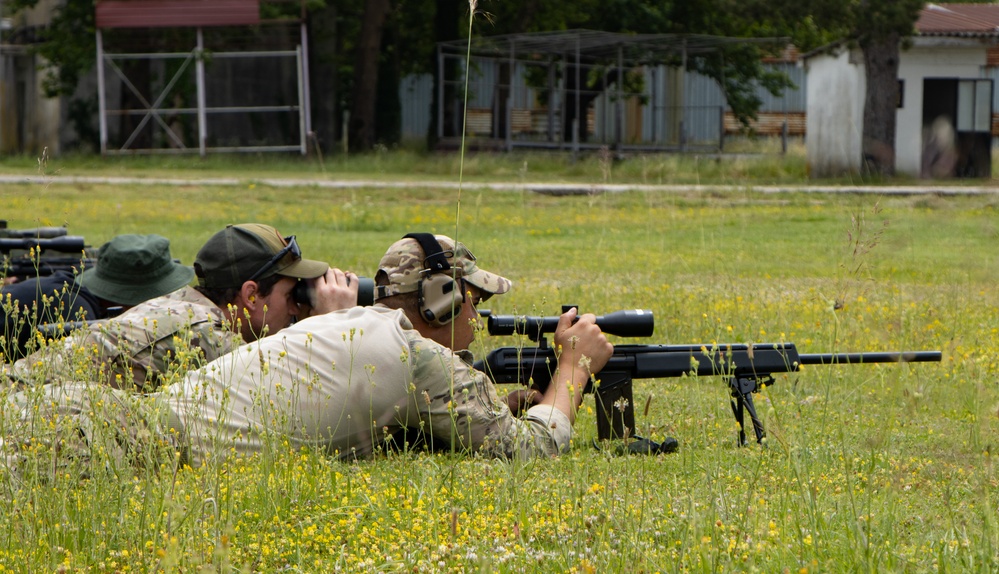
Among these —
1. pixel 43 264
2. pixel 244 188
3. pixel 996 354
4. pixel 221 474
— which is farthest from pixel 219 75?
pixel 221 474

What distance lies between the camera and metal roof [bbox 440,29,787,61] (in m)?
27.5

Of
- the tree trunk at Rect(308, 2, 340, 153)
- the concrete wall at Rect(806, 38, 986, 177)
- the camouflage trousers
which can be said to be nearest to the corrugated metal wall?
the tree trunk at Rect(308, 2, 340, 153)

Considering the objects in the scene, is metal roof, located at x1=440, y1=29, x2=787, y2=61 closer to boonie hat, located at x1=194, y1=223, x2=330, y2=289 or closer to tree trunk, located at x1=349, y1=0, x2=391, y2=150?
tree trunk, located at x1=349, y1=0, x2=391, y2=150

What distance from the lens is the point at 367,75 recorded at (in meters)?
31.0

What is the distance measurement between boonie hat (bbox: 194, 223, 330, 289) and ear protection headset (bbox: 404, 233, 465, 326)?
474mm

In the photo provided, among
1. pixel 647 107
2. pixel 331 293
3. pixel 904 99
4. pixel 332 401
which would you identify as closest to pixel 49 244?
pixel 331 293

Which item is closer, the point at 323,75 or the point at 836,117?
the point at 836,117

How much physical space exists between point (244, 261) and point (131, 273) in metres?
1.14

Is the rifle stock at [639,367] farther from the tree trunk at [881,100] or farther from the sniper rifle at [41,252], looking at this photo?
the tree trunk at [881,100]

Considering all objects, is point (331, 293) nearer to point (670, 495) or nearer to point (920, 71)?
point (670, 495)

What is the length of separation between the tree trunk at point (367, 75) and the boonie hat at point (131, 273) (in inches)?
1004

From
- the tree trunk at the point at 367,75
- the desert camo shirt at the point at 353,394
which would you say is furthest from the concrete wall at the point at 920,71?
the desert camo shirt at the point at 353,394

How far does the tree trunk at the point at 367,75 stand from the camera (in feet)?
100

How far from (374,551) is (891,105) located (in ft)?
78.5
